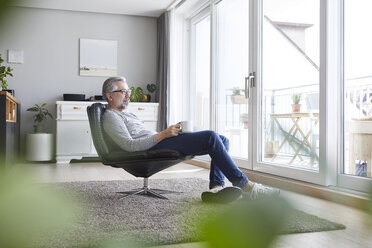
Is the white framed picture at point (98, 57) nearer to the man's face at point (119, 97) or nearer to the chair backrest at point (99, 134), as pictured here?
the man's face at point (119, 97)

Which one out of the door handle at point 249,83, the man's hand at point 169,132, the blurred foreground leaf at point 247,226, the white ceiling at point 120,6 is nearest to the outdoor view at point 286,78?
the door handle at point 249,83

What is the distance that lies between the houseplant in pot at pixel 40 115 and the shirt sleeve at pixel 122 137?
327 cm

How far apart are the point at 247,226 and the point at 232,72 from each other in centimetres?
464

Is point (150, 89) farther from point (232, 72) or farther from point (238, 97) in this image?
point (238, 97)

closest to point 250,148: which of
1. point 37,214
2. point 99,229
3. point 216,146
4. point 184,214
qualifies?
point 216,146

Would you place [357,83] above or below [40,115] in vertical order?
above

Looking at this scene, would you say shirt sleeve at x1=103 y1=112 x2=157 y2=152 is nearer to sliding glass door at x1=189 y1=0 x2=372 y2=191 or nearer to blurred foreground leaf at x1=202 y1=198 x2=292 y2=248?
sliding glass door at x1=189 y1=0 x2=372 y2=191

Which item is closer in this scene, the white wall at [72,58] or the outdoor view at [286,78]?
the outdoor view at [286,78]

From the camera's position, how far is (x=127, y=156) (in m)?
2.67

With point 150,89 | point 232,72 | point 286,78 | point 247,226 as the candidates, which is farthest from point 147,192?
point 150,89

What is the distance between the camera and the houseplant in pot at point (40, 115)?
18.9 ft

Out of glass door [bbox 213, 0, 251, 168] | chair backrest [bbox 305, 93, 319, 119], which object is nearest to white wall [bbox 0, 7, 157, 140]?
glass door [bbox 213, 0, 251, 168]

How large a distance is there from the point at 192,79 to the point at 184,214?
3.88m

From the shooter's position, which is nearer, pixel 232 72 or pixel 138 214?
pixel 138 214
